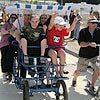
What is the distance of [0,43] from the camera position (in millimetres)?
8336

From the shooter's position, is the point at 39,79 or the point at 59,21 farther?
the point at 59,21

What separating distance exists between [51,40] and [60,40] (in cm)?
18

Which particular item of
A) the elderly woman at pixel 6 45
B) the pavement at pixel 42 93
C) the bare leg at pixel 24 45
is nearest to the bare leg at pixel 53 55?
the pavement at pixel 42 93

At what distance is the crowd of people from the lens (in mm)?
6559

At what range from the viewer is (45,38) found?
21.7ft

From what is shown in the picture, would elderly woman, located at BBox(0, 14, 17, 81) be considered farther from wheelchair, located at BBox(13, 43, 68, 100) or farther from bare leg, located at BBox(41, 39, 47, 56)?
bare leg, located at BBox(41, 39, 47, 56)

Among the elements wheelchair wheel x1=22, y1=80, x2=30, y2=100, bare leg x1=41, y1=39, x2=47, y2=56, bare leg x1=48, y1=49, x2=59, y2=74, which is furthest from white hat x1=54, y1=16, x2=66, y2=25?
wheelchair wheel x1=22, y1=80, x2=30, y2=100

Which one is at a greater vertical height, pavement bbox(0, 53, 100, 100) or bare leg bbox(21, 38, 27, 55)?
bare leg bbox(21, 38, 27, 55)

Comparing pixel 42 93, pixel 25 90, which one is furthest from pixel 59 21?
pixel 42 93

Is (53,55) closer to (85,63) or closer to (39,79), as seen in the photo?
(39,79)

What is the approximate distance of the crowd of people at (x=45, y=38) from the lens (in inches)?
258

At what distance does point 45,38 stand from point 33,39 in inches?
9.4

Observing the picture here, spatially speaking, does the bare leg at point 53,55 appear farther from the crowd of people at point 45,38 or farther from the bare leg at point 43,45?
→ the bare leg at point 43,45

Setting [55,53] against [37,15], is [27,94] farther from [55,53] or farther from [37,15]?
[37,15]
